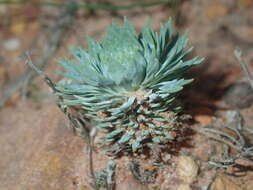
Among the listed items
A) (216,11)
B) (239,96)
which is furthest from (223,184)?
(216,11)

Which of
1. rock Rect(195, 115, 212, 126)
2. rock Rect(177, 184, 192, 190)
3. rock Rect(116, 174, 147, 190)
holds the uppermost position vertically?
rock Rect(195, 115, 212, 126)

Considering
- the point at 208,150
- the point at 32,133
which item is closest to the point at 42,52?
the point at 32,133

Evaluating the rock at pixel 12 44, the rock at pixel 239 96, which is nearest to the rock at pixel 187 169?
the rock at pixel 239 96

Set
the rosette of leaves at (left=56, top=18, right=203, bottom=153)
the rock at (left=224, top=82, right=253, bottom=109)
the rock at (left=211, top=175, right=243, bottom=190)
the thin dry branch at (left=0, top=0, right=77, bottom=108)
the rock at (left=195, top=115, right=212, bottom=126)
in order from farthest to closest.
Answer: the thin dry branch at (left=0, top=0, right=77, bottom=108)
the rock at (left=224, top=82, right=253, bottom=109)
the rock at (left=195, top=115, right=212, bottom=126)
the rock at (left=211, top=175, right=243, bottom=190)
the rosette of leaves at (left=56, top=18, right=203, bottom=153)

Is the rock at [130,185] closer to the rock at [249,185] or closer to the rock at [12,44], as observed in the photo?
the rock at [249,185]

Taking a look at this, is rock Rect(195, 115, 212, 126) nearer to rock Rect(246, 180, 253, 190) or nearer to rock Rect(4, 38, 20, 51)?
rock Rect(246, 180, 253, 190)

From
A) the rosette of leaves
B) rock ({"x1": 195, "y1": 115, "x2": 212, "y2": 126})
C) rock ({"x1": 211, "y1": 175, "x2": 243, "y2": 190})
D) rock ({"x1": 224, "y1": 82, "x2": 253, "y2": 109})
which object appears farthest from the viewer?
rock ({"x1": 224, "y1": 82, "x2": 253, "y2": 109})

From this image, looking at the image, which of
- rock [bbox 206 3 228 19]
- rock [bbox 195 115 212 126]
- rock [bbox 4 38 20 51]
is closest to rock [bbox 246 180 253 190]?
rock [bbox 195 115 212 126]

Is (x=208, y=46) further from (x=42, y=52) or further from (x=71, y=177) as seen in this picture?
(x=71, y=177)

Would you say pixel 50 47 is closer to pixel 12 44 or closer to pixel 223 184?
pixel 12 44
